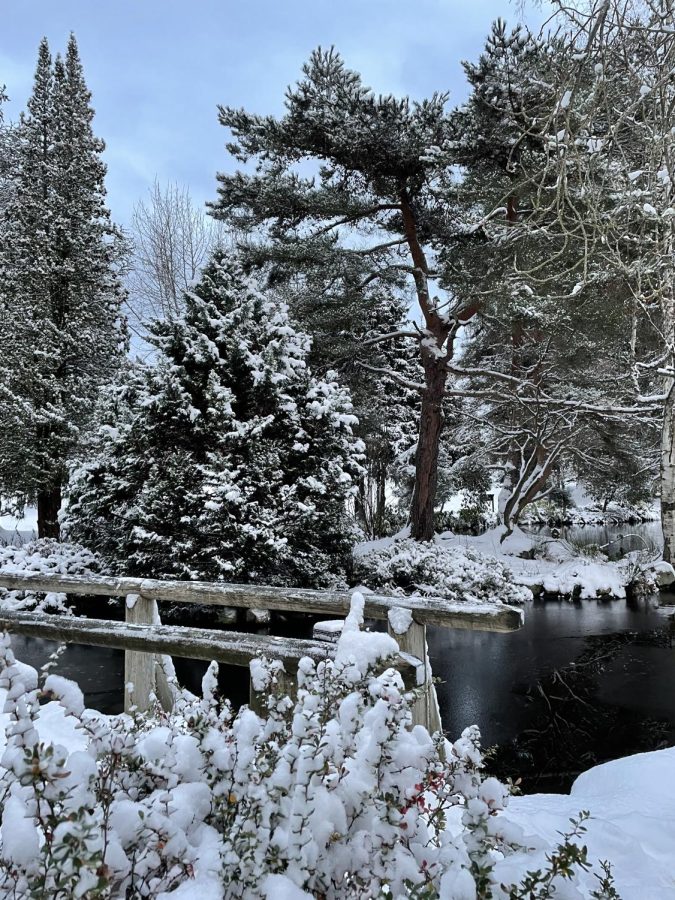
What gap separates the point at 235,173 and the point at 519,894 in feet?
40.9

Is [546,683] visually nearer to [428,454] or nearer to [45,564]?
[428,454]

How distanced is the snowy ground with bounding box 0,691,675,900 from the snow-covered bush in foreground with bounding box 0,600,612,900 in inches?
3.2

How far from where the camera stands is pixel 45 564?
32.9 feet

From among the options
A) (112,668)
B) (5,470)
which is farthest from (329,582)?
(5,470)

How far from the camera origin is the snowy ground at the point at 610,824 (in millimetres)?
1644

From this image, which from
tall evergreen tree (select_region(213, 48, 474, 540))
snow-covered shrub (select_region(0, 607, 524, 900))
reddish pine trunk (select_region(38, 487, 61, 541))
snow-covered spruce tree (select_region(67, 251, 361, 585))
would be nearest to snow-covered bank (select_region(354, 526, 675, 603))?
snow-covered spruce tree (select_region(67, 251, 361, 585))

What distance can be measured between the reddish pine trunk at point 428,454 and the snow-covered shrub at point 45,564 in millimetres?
7158

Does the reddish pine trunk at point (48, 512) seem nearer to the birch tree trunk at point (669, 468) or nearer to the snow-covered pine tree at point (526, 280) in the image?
the snow-covered pine tree at point (526, 280)

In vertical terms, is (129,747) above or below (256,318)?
below

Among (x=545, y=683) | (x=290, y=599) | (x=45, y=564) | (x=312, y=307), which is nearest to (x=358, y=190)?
(x=312, y=307)

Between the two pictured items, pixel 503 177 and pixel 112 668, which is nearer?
pixel 112 668

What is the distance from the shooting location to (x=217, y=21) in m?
4.94

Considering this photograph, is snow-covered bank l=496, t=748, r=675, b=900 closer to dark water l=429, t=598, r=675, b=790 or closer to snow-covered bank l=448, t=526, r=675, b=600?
dark water l=429, t=598, r=675, b=790

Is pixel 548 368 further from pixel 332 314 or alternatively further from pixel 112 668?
pixel 112 668
